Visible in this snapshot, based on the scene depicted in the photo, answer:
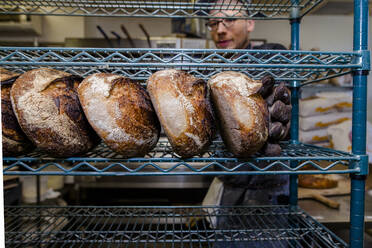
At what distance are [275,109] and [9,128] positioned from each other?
89 centimetres

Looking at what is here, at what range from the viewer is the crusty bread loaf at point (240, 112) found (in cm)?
75

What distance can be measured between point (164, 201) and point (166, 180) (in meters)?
0.35

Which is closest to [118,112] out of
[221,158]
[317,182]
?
[221,158]

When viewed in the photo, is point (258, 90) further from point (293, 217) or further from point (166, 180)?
point (166, 180)

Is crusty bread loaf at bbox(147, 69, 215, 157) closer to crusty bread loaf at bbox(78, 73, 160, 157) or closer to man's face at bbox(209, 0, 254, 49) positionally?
crusty bread loaf at bbox(78, 73, 160, 157)

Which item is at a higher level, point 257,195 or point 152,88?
point 152,88

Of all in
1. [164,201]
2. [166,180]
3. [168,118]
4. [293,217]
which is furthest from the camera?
[164,201]

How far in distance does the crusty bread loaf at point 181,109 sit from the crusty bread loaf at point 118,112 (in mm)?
81

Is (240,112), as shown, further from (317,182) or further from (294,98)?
(317,182)

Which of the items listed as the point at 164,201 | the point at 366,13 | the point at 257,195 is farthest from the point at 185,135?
the point at 164,201

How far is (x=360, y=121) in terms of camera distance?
798mm

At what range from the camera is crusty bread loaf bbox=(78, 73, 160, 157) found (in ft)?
2.39

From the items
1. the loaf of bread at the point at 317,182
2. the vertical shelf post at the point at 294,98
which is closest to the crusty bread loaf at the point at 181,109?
the vertical shelf post at the point at 294,98

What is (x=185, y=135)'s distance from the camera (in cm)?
72
